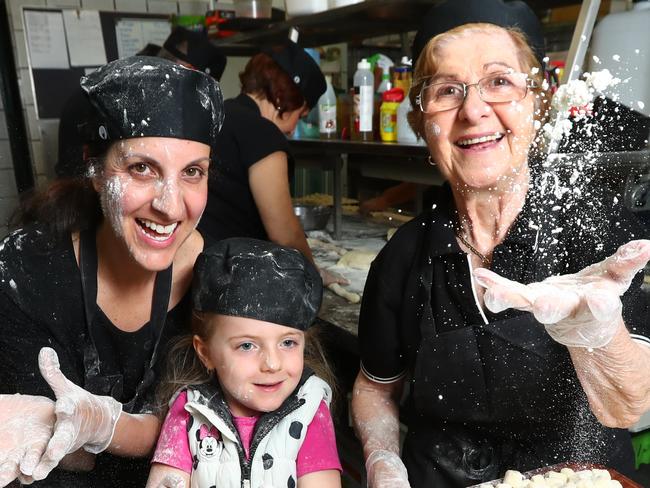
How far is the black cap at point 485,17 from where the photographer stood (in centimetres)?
119

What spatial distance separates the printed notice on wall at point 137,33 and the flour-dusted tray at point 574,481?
3.87 metres

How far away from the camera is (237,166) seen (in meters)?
2.17

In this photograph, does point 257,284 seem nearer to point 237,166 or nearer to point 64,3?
point 237,166

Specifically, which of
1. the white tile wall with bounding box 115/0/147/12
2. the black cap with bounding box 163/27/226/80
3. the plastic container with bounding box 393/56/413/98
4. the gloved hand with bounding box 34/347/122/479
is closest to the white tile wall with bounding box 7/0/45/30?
the white tile wall with bounding box 115/0/147/12

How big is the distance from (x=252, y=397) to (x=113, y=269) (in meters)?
0.50

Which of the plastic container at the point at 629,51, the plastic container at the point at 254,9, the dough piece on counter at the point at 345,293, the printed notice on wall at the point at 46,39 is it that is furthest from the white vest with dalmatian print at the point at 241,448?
the printed notice on wall at the point at 46,39

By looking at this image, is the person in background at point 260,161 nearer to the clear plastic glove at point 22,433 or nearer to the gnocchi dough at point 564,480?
the clear plastic glove at point 22,433

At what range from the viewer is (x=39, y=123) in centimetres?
399

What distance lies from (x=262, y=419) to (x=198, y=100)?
720 mm

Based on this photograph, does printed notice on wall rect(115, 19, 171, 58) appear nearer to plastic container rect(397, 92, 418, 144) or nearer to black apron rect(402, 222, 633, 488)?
plastic container rect(397, 92, 418, 144)

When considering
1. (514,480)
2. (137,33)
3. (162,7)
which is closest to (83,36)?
(137,33)

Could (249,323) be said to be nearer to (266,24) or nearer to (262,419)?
(262,419)

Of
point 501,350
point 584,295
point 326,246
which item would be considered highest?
point 584,295

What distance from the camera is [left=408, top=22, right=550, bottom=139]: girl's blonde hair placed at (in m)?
1.20
